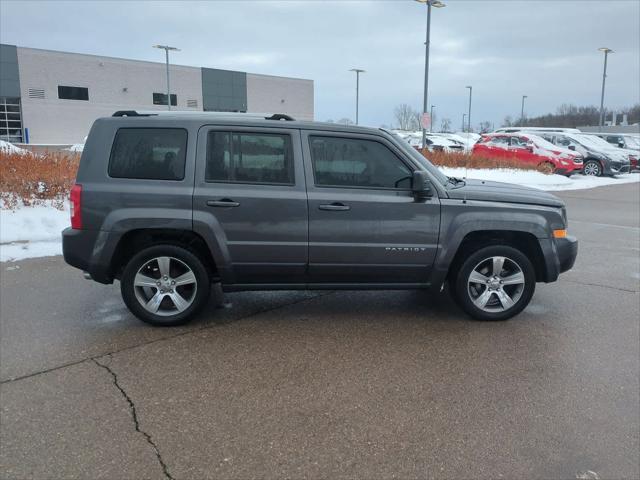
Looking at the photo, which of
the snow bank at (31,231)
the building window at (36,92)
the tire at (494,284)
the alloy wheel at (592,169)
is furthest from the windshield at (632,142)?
the building window at (36,92)

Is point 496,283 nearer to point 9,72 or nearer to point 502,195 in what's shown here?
point 502,195

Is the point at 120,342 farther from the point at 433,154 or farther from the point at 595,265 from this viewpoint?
the point at 433,154

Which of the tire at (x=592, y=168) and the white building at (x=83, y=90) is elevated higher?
the white building at (x=83, y=90)

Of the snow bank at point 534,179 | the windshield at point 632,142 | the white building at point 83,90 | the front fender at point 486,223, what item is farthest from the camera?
the white building at point 83,90

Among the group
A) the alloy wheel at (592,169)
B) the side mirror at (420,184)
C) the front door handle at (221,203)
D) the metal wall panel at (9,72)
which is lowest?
the alloy wheel at (592,169)

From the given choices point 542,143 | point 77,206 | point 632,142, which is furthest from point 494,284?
point 632,142

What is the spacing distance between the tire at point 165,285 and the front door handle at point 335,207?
1210 millimetres

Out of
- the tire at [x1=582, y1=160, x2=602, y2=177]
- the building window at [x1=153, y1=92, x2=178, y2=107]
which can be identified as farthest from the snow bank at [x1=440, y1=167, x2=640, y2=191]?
the building window at [x1=153, y1=92, x2=178, y2=107]

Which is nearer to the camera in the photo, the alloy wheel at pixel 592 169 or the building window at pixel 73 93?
the alloy wheel at pixel 592 169

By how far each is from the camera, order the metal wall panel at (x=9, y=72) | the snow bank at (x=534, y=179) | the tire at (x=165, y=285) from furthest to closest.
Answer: the metal wall panel at (x=9, y=72) → the snow bank at (x=534, y=179) → the tire at (x=165, y=285)

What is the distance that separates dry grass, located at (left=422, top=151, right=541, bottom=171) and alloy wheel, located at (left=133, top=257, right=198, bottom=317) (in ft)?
61.1

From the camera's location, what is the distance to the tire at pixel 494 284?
200 inches

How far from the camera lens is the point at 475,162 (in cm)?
2267

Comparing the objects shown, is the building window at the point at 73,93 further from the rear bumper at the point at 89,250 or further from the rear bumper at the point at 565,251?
the rear bumper at the point at 565,251
